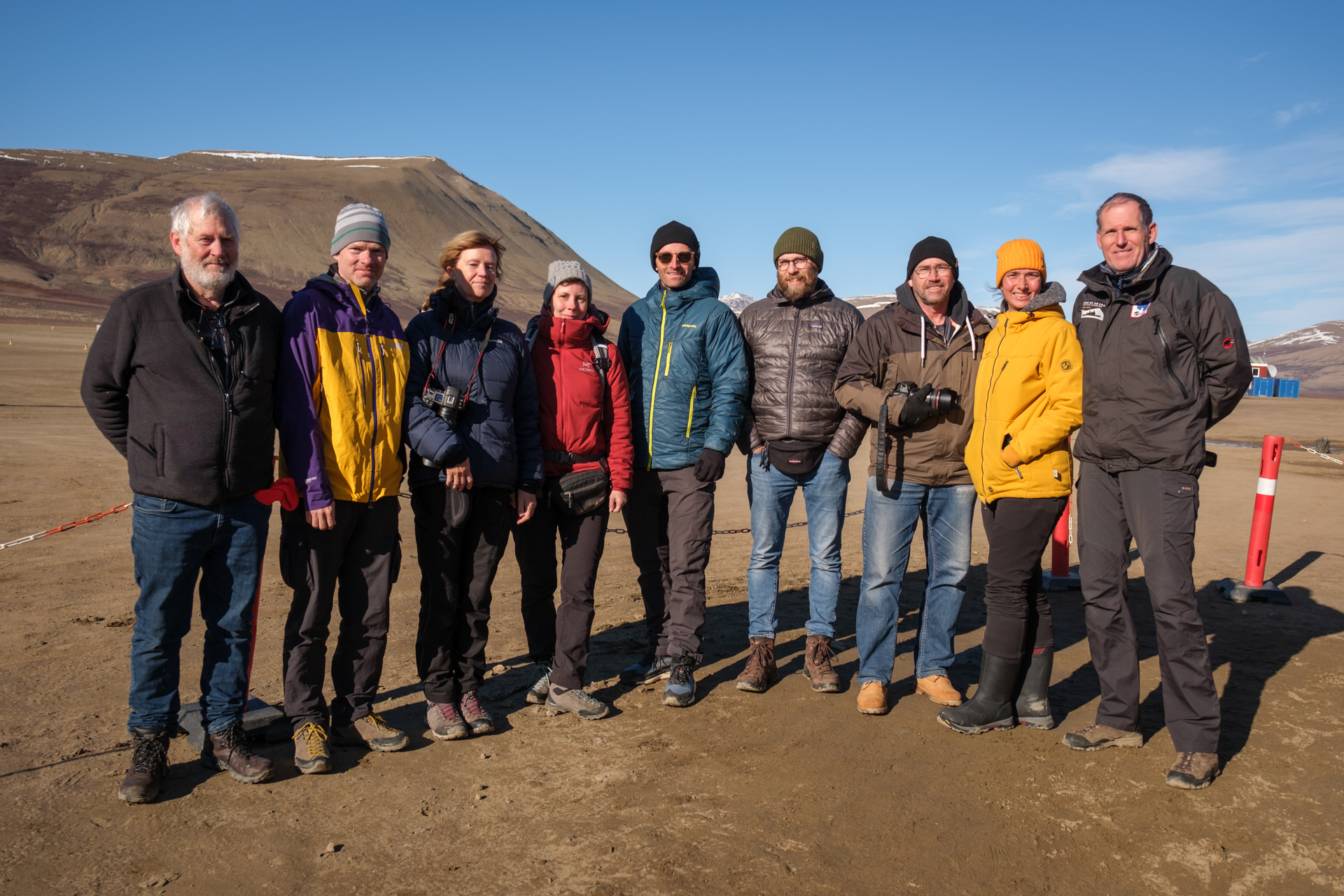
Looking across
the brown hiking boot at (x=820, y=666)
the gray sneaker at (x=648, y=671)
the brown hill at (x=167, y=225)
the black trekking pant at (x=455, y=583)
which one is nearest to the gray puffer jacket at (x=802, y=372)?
the brown hiking boot at (x=820, y=666)

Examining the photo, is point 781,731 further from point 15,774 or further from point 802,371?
point 15,774

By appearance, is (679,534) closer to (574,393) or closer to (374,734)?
(574,393)

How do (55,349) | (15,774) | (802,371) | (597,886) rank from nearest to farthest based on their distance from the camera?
(597,886), (15,774), (802,371), (55,349)

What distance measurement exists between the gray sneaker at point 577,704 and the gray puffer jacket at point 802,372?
4.95 feet

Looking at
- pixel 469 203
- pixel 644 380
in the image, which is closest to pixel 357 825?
pixel 644 380

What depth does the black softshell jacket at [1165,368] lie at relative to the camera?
3.46m

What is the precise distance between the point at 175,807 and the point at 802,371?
327cm

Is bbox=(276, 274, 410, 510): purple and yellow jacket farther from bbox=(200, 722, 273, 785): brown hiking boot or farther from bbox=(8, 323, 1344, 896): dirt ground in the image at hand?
bbox=(8, 323, 1344, 896): dirt ground

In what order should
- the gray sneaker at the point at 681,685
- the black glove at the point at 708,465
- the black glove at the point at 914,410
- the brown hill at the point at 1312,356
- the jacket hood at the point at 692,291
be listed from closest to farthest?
the black glove at the point at 914,410
the gray sneaker at the point at 681,685
the black glove at the point at 708,465
the jacket hood at the point at 692,291
the brown hill at the point at 1312,356

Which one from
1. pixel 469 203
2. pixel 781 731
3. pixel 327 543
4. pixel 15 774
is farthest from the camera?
pixel 469 203

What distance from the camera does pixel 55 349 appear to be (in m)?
28.4

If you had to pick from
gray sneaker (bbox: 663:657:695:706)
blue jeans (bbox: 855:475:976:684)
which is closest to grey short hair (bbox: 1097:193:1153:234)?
blue jeans (bbox: 855:475:976:684)

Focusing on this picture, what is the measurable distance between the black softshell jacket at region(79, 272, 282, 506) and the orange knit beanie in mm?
3189

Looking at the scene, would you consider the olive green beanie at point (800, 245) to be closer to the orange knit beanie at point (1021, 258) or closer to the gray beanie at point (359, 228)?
the orange knit beanie at point (1021, 258)
